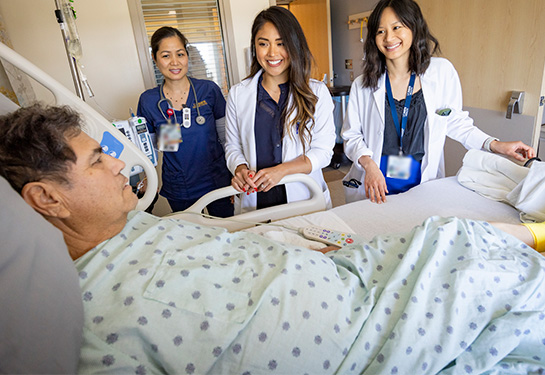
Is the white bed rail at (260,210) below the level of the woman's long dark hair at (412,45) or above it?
below

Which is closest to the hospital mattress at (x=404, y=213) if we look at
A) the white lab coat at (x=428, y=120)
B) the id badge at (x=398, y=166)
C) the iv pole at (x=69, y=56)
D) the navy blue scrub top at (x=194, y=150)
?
the id badge at (x=398, y=166)

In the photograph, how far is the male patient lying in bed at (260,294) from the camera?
77 cm

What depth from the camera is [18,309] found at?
2.18ft

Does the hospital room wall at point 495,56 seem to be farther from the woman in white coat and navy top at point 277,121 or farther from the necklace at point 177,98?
the necklace at point 177,98

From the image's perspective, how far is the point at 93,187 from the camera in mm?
937

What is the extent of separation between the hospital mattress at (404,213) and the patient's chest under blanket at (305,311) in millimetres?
449

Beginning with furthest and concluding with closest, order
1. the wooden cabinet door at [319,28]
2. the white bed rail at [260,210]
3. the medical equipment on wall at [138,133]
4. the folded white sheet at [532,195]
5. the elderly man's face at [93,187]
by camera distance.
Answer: the wooden cabinet door at [319,28] → the medical equipment on wall at [138,133] → the white bed rail at [260,210] → the folded white sheet at [532,195] → the elderly man's face at [93,187]

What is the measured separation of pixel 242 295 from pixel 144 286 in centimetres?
23

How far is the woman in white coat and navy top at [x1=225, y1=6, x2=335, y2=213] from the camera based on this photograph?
5.14 feet

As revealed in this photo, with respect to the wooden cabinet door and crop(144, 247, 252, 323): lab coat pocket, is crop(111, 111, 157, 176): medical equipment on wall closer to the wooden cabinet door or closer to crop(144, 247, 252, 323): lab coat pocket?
crop(144, 247, 252, 323): lab coat pocket

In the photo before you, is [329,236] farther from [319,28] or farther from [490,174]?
[319,28]

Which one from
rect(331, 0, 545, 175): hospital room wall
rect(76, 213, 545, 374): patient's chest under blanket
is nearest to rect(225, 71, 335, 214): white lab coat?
rect(76, 213, 545, 374): patient's chest under blanket

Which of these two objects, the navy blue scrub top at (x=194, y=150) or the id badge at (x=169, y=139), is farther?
the navy blue scrub top at (x=194, y=150)

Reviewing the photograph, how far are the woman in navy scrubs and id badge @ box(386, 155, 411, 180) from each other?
0.93m
